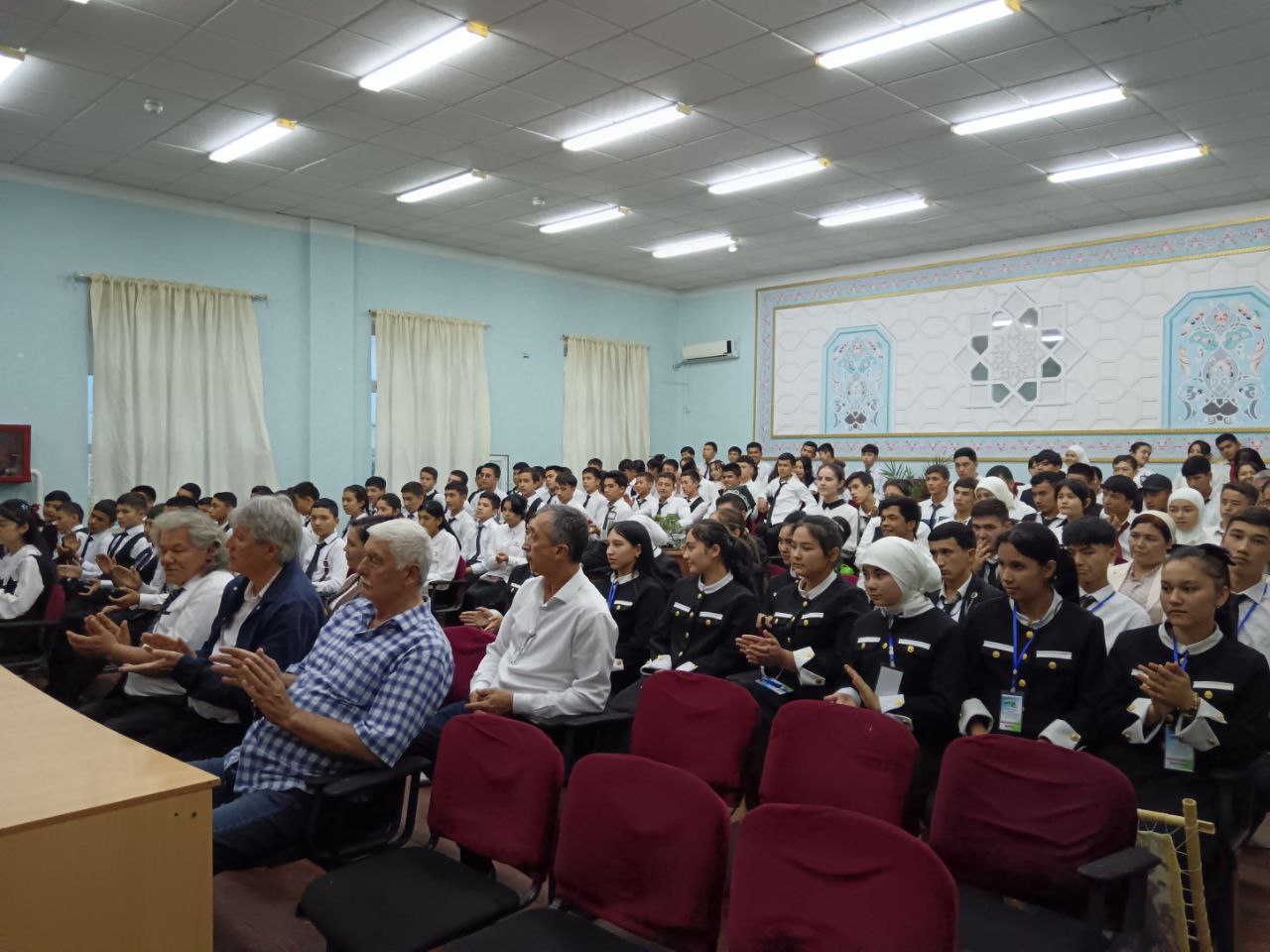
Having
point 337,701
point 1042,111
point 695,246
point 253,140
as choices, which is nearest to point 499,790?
point 337,701

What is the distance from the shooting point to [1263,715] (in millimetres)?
2408

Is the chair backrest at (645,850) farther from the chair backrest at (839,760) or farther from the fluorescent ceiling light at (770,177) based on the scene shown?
the fluorescent ceiling light at (770,177)

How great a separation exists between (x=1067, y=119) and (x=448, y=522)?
19.4 ft

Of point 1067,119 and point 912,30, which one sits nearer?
point 912,30

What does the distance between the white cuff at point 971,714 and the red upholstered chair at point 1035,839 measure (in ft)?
1.73

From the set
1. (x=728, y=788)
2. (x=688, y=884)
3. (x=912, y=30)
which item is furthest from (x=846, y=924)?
(x=912, y=30)

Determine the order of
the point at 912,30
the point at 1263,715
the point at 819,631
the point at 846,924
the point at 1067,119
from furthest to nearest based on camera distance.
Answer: the point at 1067,119 → the point at 912,30 → the point at 819,631 → the point at 1263,715 → the point at 846,924

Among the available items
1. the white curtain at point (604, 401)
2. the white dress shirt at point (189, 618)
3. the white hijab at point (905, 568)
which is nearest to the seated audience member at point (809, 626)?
the white hijab at point (905, 568)

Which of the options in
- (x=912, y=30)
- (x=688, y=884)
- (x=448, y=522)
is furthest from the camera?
(x=448, y=522)

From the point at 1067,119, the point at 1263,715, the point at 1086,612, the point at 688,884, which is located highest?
the point at 1067,119

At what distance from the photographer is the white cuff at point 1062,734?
2494mm

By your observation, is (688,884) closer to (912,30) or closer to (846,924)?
(846,924)

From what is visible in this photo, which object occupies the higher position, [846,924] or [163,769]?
[163,769]

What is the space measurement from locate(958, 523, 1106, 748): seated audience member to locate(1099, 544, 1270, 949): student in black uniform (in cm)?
9
